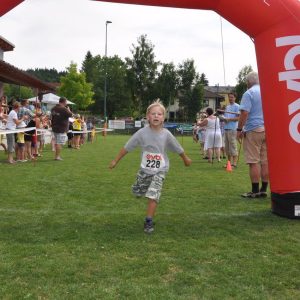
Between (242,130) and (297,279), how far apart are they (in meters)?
3.88

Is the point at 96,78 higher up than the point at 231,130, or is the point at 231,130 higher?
the point at 96,78

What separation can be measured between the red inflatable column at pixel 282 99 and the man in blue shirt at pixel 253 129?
1.37 m

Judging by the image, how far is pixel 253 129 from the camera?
711 centimetres

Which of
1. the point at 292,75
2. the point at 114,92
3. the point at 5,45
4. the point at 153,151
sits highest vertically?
the point at 114,92

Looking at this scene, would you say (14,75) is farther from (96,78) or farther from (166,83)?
(96,78)

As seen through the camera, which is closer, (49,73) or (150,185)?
(150,185)

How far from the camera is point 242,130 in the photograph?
7305 mm

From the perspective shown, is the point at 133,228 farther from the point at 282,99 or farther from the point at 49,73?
the point at 49,73

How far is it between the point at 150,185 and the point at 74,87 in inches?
2264

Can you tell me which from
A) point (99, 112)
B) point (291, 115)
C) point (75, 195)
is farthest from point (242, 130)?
point (99, 112)

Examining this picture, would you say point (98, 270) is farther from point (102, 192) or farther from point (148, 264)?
point (102, 192)

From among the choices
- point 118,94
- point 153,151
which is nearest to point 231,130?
point 153,151

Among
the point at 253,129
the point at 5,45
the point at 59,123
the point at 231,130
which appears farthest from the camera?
the point at 5,45

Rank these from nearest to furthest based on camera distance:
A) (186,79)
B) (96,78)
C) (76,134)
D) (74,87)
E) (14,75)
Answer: (76,134) → (14,75) → (74,87) → (186,79) → (96,78)
